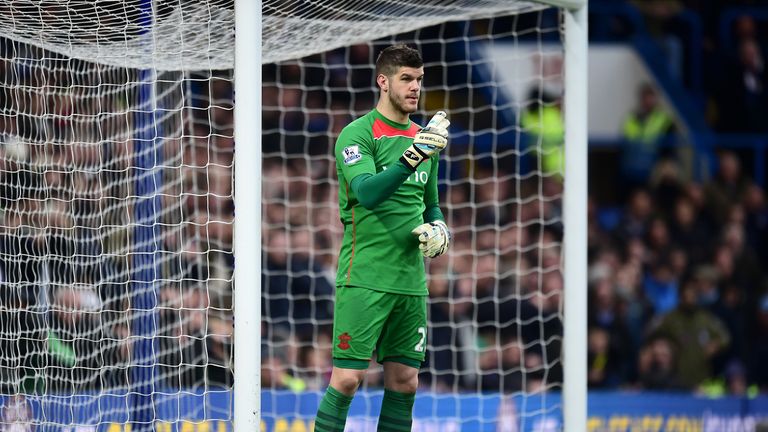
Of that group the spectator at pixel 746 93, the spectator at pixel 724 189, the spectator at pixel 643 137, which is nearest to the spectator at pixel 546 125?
the spectator at pixel 643 137

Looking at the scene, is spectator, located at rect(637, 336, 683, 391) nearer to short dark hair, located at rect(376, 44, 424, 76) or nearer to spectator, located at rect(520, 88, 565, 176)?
spectator, located at rect(520, 88, 565, 176)

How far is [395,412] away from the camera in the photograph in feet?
17.4

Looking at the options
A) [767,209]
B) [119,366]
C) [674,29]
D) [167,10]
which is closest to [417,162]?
[167,10]

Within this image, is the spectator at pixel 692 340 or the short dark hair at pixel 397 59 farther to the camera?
the spectator at pixel 692 340

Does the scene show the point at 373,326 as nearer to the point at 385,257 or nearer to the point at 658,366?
the point at 385,257

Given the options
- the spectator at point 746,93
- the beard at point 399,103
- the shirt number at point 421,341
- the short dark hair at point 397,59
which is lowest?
the shirt number at point 421,341

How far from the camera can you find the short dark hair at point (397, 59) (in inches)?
202

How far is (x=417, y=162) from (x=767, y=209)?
24.2 feet

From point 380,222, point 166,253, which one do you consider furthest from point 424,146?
point 166,253

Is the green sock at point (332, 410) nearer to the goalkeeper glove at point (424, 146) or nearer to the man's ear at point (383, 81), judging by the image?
the goalkeeper glove at point (424, 146)

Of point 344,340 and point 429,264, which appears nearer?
point 344,340

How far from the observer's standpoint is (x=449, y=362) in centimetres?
916

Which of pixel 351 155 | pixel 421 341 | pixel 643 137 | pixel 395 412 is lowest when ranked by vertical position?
pixel 395 412

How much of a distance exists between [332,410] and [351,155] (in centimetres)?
103
